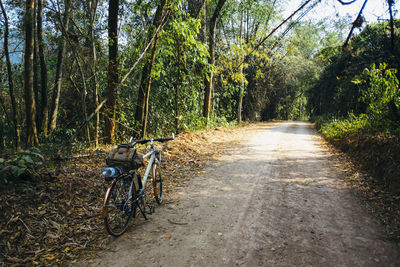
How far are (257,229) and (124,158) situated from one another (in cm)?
213

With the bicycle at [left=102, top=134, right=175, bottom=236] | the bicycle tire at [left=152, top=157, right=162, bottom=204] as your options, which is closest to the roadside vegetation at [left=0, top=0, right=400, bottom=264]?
the bicycle at [left=102, top=134, right=175, bottom=236]

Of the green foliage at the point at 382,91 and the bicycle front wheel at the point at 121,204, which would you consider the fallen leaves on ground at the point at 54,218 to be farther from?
the green foliage at the point at 382,91

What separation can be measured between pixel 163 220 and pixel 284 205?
6.95 feet

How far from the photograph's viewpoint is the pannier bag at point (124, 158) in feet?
11.3

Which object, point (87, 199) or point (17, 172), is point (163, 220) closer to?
point (87, 199)

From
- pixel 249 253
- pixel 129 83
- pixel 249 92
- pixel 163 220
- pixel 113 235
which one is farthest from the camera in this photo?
pixel 249 92

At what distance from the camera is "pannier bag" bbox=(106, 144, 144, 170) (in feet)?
11.3

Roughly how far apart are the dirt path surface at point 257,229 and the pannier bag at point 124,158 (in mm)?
950

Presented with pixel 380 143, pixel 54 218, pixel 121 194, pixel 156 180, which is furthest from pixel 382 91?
pixel 54 218

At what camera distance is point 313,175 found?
6.21 meters

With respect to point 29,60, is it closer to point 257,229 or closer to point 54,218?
point 54,218

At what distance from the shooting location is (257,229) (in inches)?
141

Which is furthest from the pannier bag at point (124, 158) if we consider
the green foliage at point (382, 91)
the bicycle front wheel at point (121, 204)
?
the green foliage at point (382, 91)

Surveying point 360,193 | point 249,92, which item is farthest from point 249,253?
point 249,92
